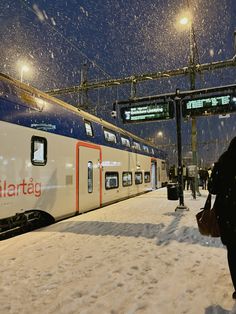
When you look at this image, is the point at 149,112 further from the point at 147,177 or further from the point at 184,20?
the point at 147,177

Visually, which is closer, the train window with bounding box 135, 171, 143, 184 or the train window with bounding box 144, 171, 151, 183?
the train window with bounding box 135, 171, 143, 184

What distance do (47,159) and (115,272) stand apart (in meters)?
3.93

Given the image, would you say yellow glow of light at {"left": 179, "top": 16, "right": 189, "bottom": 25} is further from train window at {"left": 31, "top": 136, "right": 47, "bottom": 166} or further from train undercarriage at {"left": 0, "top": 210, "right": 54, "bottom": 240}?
train undercarriage at {"left": 0, "top": 210, "right": 54, "bottom": 240}

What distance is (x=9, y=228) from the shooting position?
257 inches

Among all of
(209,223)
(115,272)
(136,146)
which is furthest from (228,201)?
(136,146)

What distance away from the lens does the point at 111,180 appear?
11.9m

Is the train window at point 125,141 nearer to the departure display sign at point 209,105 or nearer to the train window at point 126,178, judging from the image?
the train window at point 126,178

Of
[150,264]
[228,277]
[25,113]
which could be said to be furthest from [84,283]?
[25,113]

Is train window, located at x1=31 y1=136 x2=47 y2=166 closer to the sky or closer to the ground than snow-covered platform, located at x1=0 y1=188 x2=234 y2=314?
closer to the sky

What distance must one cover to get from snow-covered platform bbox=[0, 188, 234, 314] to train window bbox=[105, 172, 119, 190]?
181 inches

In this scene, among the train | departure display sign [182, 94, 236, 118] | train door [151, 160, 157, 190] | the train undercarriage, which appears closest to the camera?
the train

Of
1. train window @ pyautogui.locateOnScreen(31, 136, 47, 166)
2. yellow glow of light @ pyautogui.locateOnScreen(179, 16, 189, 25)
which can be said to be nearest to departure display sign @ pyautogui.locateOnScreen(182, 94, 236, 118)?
yellow glow of light @ pyautogui.locateOnScreen(179, 16, 189, 25)

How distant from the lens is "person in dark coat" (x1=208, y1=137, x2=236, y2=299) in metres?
2.96

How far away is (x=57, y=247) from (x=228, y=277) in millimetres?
2915
